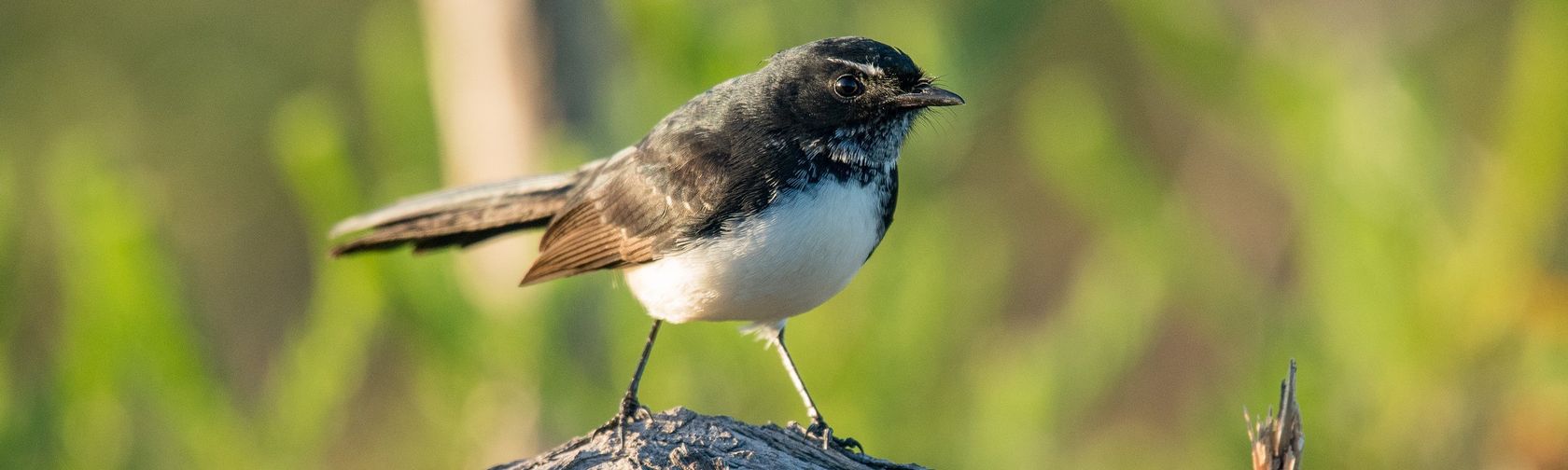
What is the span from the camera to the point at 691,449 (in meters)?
2.97

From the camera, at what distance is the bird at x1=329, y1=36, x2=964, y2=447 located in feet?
11.7

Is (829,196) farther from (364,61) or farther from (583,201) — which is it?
(364,61)

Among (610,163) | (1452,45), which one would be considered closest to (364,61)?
(610,163)

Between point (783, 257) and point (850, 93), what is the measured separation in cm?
47

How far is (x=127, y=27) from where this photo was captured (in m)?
10.0

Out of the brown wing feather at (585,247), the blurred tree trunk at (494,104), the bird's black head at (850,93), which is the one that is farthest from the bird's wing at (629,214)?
the blurred tree trunk at (494,104)

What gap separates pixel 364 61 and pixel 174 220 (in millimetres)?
2797

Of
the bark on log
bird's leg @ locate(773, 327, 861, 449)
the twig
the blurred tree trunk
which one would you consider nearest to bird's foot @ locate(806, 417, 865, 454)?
bird's leg @ locate(773, 327, 861, 449)

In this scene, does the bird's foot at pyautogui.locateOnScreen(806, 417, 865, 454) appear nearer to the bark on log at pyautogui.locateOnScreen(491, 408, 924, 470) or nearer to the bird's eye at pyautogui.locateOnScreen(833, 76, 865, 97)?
the bark on log at pyautogui.locateOnScreen(491, 408, 924, 470)

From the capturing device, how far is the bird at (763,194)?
3561 millimetres

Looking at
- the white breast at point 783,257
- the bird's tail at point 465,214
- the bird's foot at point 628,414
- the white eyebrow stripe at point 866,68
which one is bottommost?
the bird's foot at point 628,414

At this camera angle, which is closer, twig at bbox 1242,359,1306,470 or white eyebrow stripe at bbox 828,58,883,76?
twig at bbox 1242,359,1306,470

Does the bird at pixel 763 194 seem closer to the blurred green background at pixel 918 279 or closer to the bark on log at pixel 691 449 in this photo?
the bark on log at pixel 691 449

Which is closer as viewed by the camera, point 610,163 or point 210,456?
point 610,163
